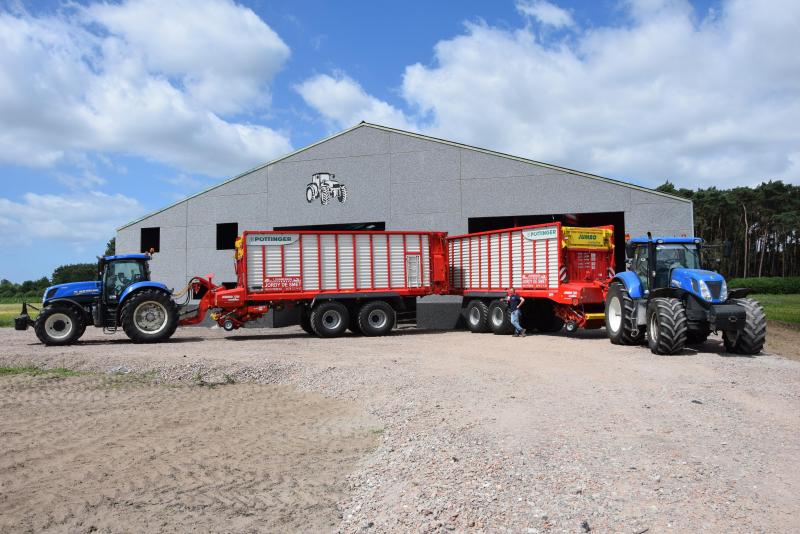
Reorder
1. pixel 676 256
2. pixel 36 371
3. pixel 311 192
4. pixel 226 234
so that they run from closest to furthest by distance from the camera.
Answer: pixel 36 371 → pixel 676 256 → pixel 311 192 → pixel 226 234

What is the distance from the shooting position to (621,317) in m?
13.8

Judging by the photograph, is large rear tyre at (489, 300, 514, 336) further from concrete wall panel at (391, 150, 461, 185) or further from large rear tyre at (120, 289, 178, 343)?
large rear tyre at (120, 289, 178, 343)

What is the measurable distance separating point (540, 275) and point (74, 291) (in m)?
12.5

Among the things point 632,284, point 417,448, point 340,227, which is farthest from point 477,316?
point 417,448

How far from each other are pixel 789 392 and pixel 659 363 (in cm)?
262

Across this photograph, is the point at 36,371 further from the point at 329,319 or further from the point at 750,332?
the point at 750,332

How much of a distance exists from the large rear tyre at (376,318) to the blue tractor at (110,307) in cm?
520

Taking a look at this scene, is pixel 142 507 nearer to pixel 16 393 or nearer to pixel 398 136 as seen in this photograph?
pixel 16 393

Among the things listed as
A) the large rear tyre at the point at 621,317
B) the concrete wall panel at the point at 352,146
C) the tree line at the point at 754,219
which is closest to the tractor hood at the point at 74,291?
the concrete wall panel at the point at 352,146

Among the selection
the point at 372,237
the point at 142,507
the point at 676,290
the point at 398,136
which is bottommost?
the point at 142,507

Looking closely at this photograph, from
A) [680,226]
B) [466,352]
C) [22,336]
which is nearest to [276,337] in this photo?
[466,352]

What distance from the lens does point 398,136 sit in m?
22.4

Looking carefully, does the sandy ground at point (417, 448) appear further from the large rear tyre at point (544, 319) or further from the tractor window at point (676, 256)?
the large rear tyre at point (544, 319)

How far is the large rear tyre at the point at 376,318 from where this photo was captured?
18.2 meters
